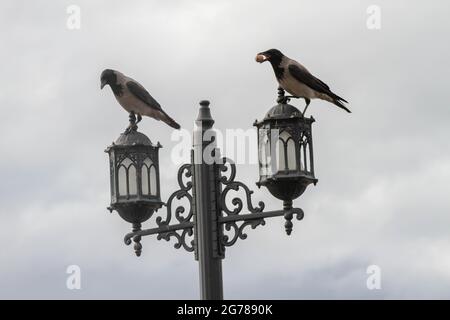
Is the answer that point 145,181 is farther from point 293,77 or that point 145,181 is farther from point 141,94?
point 293,77

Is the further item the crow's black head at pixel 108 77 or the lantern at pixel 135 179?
the crow's black head at pixel 108 77

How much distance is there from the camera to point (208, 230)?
1880cm

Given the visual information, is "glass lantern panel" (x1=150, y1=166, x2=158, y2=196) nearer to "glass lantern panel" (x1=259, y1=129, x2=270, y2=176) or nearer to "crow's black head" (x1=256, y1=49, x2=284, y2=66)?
"glass lantern panel" (x1=259, y1=129, x2=270, y2=176)

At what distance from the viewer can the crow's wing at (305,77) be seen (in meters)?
19.2

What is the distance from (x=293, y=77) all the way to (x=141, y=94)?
164cm

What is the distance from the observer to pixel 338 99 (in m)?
19.6

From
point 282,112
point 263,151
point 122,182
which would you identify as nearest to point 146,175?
point 122,182

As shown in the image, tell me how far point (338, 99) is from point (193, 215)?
1.77 m

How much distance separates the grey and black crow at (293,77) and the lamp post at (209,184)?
0.47ft

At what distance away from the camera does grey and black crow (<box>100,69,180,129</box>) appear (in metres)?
20.1

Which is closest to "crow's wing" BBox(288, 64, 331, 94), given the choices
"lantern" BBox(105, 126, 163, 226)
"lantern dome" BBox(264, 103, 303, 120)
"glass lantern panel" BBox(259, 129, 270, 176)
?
"lantern dome" BBox(264, 103, 303, 120)

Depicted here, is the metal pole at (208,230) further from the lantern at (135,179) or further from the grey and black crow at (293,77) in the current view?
the grey and black crow at (293,77)

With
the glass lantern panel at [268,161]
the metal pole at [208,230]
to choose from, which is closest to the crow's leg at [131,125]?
the metal pole at [208,230]
